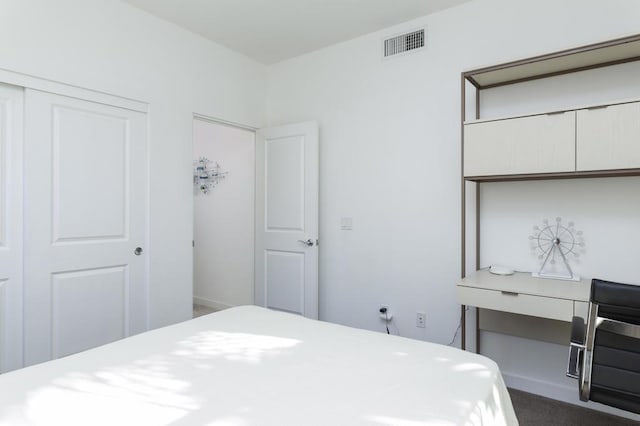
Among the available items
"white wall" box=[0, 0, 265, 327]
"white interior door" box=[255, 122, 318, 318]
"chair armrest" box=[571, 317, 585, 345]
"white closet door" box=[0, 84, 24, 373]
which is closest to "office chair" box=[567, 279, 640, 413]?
"chair armrest" box=[571, 317, 585, 345]

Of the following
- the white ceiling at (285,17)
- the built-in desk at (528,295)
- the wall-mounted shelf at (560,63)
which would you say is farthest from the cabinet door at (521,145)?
the white ceiling at (285,17)

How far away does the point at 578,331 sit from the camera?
1.76m

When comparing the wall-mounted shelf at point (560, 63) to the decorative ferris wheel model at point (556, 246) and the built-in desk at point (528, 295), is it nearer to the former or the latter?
the decorative ferris wheel model at point (556, 246)

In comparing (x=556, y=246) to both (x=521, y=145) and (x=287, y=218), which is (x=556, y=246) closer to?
(x=521, y=145)

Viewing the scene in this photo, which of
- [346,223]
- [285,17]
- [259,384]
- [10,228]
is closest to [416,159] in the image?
[346,223]

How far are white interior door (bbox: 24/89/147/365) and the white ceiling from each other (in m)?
0.93

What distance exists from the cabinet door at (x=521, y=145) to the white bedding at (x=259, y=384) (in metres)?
1.34

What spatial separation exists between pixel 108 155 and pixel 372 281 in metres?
2.33

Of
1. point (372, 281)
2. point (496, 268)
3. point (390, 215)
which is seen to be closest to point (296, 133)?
point (390, 215)

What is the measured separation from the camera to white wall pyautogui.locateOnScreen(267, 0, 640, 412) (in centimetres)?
252

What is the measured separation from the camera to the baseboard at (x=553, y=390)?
234 cm

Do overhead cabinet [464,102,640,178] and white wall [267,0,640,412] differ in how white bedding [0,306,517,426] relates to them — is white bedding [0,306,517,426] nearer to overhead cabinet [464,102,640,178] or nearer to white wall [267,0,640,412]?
overhead cabinet [464,102,640,178]

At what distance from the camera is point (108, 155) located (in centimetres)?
280

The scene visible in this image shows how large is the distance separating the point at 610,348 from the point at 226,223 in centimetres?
392
